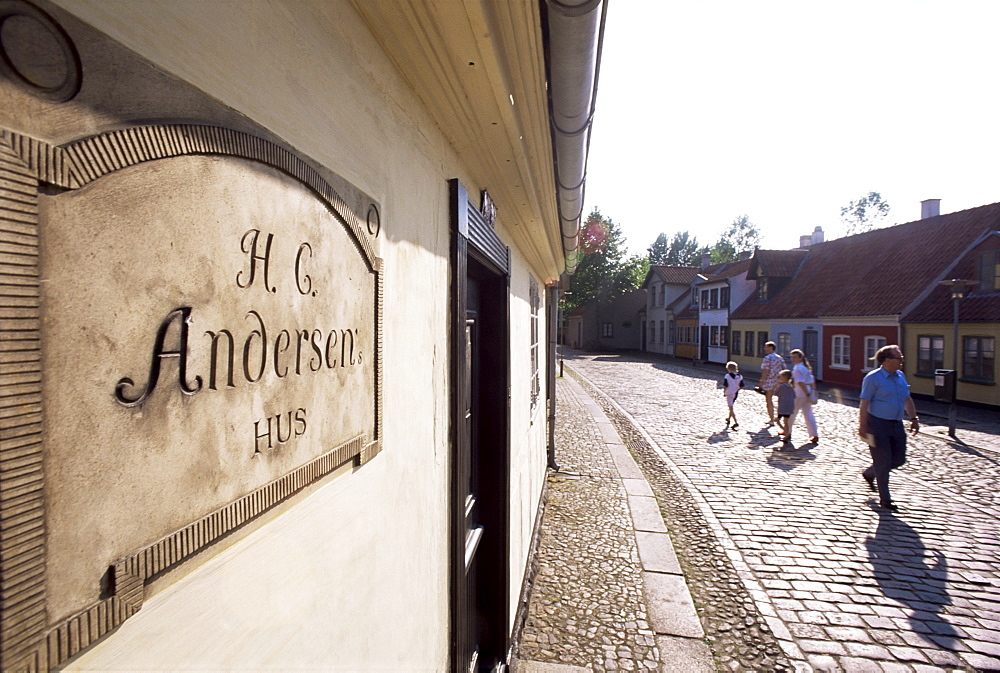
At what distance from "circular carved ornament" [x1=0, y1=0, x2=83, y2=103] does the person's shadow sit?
5539mm

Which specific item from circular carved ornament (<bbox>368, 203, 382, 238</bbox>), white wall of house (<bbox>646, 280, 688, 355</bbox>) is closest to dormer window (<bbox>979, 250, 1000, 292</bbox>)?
circular carved ornament (<bbox>368, 203, 382, 238</bbox>)

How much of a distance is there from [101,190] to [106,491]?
323mm

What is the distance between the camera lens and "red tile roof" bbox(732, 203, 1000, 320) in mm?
18734

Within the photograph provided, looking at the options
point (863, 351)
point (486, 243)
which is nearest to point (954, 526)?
point (486, 243)

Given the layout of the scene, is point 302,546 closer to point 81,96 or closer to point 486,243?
point 81,96

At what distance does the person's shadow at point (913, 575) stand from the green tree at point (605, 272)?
40263 mm

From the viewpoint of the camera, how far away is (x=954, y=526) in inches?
238

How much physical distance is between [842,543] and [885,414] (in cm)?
177

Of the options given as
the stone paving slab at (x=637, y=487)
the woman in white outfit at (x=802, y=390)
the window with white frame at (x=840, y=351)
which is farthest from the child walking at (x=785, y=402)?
the window with white frame at (x=840, y=351)

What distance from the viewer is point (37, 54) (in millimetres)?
497

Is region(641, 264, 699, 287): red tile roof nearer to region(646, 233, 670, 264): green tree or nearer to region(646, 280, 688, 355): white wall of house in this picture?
region(646, 280, 688, 355): white wall of house

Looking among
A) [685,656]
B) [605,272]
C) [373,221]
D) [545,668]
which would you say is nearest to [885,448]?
[685,656]

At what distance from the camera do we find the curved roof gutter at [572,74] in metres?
1.59

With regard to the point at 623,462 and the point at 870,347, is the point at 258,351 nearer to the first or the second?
the point at 623,462
